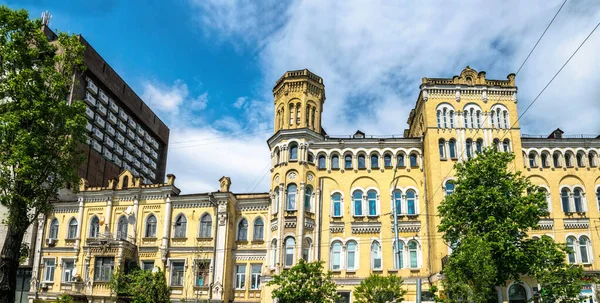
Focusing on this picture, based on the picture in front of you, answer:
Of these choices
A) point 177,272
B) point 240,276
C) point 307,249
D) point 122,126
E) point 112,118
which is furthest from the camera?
point 122,126

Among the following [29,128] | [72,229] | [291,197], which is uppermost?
[291,197]

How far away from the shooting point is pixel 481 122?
3988cm

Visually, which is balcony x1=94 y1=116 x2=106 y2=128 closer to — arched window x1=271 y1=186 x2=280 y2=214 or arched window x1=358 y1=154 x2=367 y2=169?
arched window x1=271 y1=186 x2=280 y2=214

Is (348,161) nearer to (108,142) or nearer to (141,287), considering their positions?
(141,287)

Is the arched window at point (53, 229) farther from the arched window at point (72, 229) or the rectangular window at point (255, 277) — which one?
the rectangular window at point (255, 277)

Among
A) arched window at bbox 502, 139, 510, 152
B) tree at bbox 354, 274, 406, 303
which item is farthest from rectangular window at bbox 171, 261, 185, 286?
arched window at bbox 502, 139, 510, 152

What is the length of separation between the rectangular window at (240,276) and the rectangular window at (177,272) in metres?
4.17

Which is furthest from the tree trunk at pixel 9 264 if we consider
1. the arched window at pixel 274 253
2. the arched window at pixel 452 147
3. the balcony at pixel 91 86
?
the balcony at pixel 91 86

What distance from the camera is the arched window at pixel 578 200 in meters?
39.0

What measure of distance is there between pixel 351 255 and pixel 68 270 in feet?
74.7

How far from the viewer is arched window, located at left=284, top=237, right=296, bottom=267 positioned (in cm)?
3744

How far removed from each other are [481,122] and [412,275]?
42.2 feet

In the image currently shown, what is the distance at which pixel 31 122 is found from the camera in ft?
69.4

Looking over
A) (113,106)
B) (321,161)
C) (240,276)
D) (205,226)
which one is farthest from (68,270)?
(113,106)
